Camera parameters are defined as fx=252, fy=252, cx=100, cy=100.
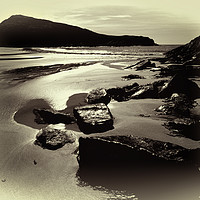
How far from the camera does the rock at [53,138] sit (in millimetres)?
4051

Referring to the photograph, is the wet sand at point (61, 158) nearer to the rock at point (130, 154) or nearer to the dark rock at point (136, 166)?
the dark rock at point (136, 166)

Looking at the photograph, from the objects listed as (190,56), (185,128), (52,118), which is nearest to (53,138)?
(52,118)

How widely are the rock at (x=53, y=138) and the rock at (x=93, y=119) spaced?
0.32m

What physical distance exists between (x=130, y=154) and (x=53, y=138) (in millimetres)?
1461

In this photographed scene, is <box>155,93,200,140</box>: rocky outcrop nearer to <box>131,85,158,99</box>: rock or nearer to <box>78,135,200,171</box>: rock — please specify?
<box>131,85,158,99</box>: rock

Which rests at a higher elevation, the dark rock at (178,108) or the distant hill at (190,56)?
the dark rock at (178,108)

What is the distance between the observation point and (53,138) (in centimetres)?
415

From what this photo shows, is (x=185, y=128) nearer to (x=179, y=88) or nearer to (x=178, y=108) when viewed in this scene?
(x=178, y=108)

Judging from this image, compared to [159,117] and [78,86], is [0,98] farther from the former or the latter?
[159,117]

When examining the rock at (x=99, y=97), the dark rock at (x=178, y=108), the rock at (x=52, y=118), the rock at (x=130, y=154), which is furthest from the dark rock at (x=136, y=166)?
the rock at (x=99, y=97)

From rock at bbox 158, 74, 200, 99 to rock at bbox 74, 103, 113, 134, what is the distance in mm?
2410

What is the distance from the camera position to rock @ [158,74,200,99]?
21.7 feet

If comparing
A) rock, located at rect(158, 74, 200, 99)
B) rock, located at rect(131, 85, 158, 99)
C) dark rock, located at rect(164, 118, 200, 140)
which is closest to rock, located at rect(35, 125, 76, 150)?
dark rock, located at rect(164, 118, 200, 140)

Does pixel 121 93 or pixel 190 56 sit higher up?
pixel 121 93
